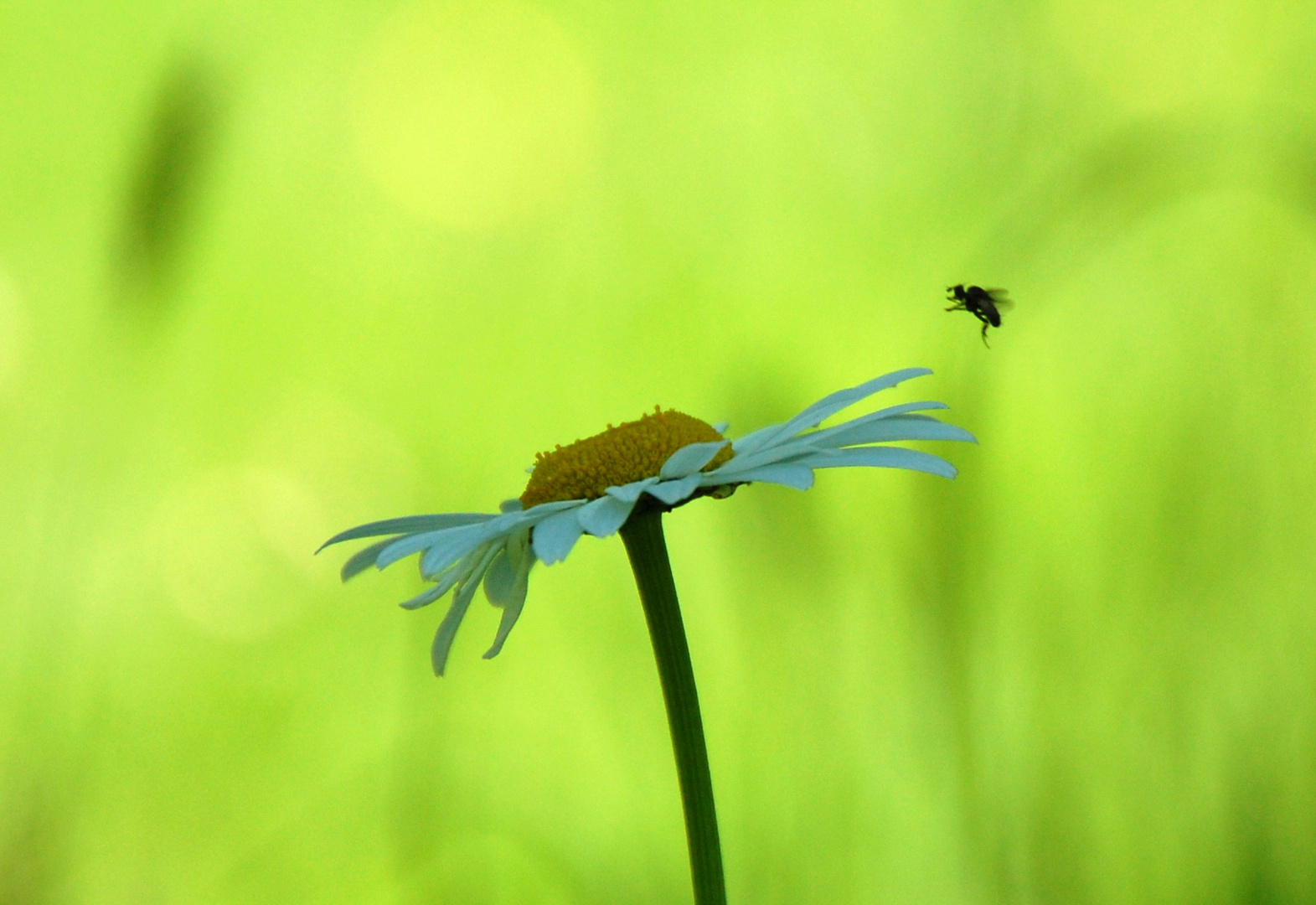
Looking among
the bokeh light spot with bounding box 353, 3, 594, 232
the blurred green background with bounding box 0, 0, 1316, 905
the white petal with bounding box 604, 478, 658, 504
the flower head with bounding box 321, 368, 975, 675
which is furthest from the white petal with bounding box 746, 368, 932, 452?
the bokeh light spot with bounding box 353, 3, 594, 232

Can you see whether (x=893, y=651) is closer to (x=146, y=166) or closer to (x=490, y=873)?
(x=490, y=873)

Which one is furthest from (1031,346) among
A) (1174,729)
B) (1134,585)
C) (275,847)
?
(275,847)

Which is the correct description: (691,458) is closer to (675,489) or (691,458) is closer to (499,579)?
(675,489)

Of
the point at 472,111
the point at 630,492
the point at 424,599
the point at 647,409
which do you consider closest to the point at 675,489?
the point at 630,492

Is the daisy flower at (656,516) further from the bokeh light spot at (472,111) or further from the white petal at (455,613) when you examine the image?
the bokeh light spot at (472,111)

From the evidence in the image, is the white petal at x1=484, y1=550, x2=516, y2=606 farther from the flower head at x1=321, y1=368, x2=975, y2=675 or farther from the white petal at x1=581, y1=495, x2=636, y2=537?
the white petal at x1=581, y1=495, x2=636, y2=537
